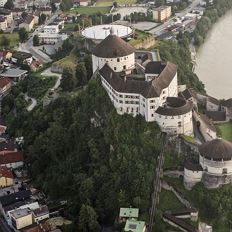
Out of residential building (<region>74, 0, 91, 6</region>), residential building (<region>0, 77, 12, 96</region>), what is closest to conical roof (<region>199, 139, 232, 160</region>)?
residential building (<region>0, 77, 12, 96</region>)

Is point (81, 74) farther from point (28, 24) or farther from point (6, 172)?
point (28, 24)

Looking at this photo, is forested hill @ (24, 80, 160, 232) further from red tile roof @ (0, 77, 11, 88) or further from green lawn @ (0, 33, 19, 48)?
green lawn @ (0, 33, 19, 48)

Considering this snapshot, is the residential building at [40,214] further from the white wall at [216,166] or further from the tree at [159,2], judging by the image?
the tree at [159,2]

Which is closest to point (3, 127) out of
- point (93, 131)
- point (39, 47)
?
point (93, 131)

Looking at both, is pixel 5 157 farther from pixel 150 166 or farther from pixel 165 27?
pixel 165 27

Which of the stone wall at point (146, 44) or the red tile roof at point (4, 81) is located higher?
the stone wall at point (146, 44)

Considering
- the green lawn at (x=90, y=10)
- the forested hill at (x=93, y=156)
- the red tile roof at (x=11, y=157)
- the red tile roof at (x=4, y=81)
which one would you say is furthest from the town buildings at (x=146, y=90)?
the green lawn at (x=90, y=10)
